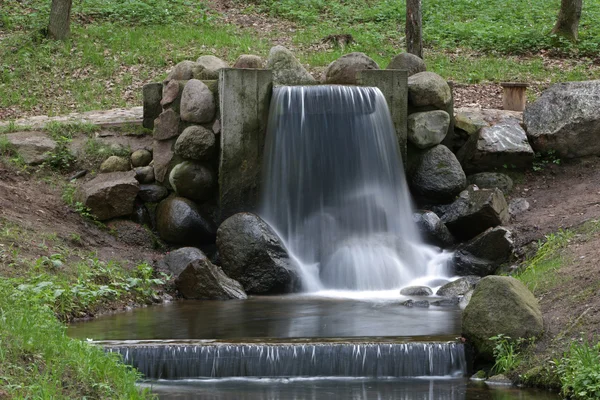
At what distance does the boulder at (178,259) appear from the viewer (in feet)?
37.3

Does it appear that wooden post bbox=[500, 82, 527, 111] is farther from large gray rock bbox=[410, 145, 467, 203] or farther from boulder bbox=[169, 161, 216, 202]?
boulder bbox=[169, 161, 216, 202]

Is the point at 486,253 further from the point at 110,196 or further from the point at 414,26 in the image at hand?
the point at 414,26

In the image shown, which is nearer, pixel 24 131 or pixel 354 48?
pixel 24 131

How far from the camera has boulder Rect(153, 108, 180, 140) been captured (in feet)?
43.3

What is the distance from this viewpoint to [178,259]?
11461 millimetres

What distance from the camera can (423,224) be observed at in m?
12.7

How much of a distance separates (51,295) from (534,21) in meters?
16.7

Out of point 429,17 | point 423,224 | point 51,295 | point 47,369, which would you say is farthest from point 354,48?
point 47,369

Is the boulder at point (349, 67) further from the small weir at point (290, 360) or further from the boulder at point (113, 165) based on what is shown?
the small weir at point (290, 360)

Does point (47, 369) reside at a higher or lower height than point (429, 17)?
lower

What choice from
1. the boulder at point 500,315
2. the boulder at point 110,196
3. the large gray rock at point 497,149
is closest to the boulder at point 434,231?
the large gray rock at point 497,149

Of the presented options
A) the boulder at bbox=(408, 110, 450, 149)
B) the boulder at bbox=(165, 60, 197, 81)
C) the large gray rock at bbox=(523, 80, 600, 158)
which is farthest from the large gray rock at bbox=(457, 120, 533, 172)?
the boulder at bbox=(165, 60, 197, 81)

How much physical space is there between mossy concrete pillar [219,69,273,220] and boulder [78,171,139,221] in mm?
1343

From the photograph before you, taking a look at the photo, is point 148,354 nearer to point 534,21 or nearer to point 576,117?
point 576,117
